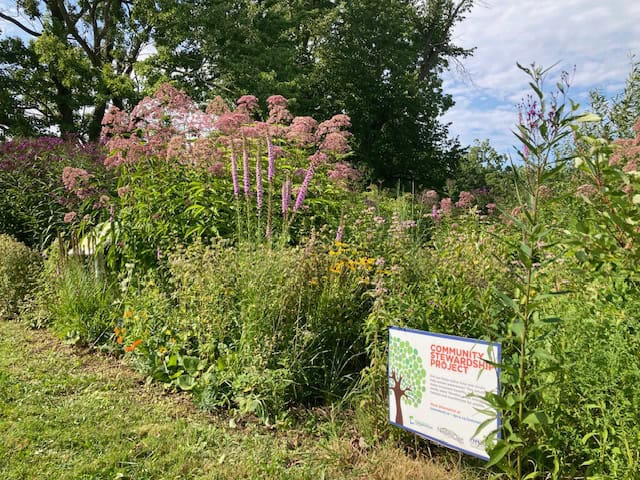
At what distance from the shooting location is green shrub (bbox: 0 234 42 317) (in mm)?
5703

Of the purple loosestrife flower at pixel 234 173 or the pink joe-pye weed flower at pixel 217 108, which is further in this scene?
the pink joe-pye weed flower at pixel 217 108

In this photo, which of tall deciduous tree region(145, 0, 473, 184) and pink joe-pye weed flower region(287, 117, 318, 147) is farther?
tall deciduous tree region(145, 0, 473, 184)

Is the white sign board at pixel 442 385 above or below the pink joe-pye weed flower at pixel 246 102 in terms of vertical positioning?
below

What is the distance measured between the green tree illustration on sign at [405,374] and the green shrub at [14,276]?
15.4 ft

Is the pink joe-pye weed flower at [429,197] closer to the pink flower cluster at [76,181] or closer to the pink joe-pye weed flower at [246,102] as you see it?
the pink joe-pye weed flower at [246,102]

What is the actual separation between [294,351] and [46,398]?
1.74 meters

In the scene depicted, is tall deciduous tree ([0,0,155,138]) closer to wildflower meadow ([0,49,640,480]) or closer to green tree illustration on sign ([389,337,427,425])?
wildflower meadow ([0,49,640,480])

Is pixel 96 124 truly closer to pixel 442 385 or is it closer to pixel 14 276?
pixel 14 276

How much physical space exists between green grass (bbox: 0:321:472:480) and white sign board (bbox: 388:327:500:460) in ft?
0.63

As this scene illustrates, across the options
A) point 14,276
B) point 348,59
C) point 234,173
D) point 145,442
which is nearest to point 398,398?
point 145,442

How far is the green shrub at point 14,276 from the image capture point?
5.70 metres

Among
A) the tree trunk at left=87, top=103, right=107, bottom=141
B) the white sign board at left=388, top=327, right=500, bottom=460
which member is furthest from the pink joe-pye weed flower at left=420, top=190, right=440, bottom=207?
the tree trunk at left=87, top=103, right=107, bottom=141

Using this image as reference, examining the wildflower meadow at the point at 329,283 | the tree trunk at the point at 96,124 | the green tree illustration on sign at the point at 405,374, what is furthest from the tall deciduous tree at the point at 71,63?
the green tree illustration on sign at the point at 405,374

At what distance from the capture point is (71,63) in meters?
17.7
